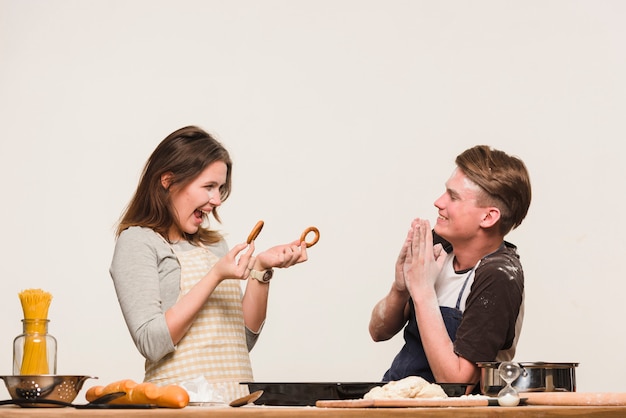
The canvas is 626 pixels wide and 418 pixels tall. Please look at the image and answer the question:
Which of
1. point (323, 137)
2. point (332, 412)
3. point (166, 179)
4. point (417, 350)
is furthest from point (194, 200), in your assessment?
point (323, 137)

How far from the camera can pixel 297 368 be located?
4.07m

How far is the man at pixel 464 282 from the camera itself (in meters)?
2.33

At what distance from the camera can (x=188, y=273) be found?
8.21ft

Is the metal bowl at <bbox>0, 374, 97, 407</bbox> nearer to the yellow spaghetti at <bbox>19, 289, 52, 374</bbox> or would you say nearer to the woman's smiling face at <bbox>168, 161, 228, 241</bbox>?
the yellow spaghetti at <bbox>19, 289, 52, 374</bbox>

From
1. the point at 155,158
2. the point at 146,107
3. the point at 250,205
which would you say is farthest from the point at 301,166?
the point at 155,158

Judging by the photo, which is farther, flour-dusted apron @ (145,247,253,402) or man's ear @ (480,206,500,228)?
man's ear @ (480,206,500,228)

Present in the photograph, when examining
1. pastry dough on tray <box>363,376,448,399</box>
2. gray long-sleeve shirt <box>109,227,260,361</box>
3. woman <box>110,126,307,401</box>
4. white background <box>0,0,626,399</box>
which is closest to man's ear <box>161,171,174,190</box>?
woman <box>110,126,307,401</box>

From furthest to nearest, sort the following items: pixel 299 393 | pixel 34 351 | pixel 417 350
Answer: pixel 417 350 < pixel 34 351 < pixel 299 393

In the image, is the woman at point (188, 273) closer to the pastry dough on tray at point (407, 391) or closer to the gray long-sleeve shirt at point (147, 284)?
the gray long-sleeve shirt at point (147, 284)

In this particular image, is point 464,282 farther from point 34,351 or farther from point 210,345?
point 34,351

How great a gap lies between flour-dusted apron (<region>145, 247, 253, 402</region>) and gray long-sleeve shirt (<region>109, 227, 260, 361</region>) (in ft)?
0.12

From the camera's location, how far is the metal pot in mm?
1751

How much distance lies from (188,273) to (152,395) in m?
0.92

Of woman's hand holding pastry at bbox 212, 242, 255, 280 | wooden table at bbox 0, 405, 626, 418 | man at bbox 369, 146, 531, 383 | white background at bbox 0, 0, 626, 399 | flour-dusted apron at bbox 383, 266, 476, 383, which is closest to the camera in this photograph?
wooden table at bbox 0, 405, 626, 418
